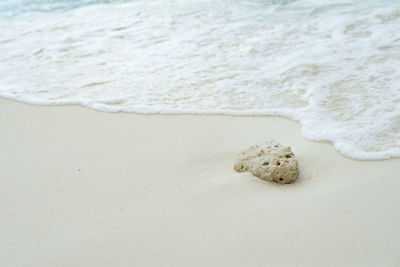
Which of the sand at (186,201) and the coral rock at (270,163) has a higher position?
the coral rock at (270,163)

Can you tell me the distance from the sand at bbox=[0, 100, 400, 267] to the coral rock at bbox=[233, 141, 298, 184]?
0.05 m

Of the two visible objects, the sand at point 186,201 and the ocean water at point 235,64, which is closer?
the sand at point 186,201

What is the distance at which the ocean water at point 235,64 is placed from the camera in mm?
2695

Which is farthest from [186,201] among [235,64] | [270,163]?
[235,64]

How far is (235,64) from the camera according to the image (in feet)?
12.1

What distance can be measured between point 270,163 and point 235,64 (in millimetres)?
1902

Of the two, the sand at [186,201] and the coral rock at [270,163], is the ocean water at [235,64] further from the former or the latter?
the coral rock at [270,163]

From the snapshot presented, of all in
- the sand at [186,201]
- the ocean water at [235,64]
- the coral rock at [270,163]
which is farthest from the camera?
Result: the ocean water at [235,64]

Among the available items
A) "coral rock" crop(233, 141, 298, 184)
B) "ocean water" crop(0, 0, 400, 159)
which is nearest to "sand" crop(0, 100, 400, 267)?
"coral rock" crop(233, 141, 298, 184)

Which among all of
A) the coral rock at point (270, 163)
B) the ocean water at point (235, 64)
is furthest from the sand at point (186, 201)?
the ocean water at point (235, 64)

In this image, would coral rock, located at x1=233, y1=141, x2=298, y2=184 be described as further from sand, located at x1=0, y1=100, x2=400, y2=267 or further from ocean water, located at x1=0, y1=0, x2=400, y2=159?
ocean water, located at x1=0, y1=0, x2=400, y2=159

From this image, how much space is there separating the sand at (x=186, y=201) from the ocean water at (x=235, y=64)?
0.92 ft

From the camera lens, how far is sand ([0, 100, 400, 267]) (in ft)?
5.17

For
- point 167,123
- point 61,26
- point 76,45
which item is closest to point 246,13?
point 76,45
